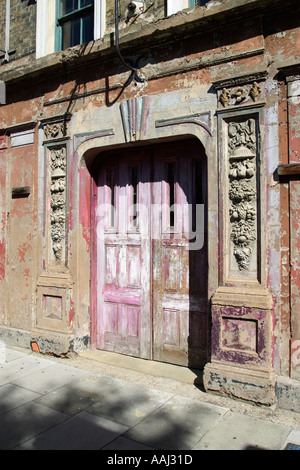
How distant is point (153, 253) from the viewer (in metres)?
5.39

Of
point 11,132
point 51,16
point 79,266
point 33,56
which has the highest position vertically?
point 51,16

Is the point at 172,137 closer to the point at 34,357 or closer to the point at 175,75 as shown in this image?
the point at 175,75

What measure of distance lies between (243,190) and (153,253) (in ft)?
5.31

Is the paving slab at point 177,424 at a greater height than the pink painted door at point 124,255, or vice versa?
the pink painted door at point 124,255

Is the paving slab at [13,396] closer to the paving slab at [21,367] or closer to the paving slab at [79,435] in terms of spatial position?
the paving slab at [21,367]

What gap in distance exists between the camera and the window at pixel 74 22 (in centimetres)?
605

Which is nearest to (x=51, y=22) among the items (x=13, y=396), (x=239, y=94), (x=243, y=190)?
(x=239, y=94)

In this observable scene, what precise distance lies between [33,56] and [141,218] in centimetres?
338

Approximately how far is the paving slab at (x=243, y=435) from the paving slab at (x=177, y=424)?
0.09 m

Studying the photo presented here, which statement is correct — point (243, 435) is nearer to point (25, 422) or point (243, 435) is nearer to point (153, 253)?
point (25, 422)

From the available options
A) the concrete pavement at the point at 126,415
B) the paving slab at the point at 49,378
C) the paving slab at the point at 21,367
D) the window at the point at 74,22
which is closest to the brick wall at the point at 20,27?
the window at the point at 74,22

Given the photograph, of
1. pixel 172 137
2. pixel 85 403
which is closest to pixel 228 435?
pixel 85 403

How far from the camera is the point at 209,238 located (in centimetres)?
461

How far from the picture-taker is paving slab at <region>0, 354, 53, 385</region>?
16.4 feet
